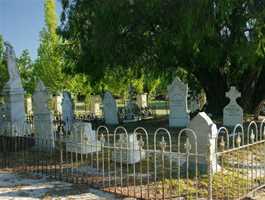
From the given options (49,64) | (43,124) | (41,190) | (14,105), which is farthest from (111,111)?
(49,64)

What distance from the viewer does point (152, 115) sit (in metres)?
23.2

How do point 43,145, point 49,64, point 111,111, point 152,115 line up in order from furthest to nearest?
1. point 49,64
2. point 152,115
3. point 111,111
4. point 43,145

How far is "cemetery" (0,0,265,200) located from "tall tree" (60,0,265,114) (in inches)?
1.8

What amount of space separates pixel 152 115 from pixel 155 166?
16.9 metres

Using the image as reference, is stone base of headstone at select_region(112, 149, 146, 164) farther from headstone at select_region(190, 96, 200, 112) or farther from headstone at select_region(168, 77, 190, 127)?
headstone at select_region(190, 96, 200, 112)

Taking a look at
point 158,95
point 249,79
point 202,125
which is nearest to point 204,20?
point 249,79

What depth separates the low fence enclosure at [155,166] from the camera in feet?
21.1

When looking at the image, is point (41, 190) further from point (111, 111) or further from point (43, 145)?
point (111, 111)

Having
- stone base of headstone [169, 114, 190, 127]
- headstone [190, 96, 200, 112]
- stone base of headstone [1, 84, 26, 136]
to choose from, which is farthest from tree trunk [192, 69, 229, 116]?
stone base of headstone [1, 84, 26, 136]

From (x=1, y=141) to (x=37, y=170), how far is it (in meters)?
3.18

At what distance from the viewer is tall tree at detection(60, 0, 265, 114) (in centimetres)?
1308

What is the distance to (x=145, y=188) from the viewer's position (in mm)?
6863

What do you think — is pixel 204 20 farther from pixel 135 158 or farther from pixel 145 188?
pixel 145 188

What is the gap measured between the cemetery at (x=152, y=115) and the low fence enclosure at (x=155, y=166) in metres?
0.02
